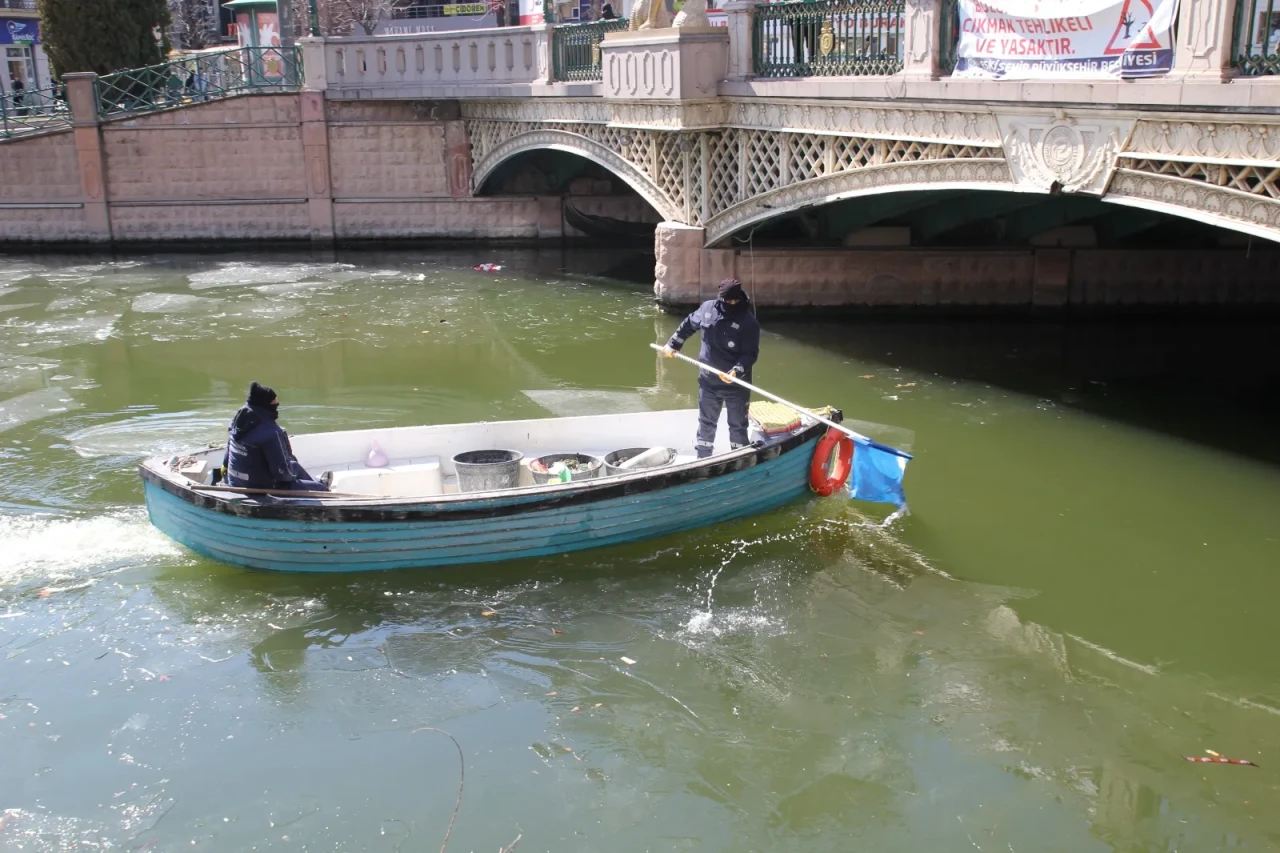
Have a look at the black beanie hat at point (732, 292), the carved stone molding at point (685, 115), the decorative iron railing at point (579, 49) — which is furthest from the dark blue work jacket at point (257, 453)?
the decorative iron railing at point (579, 49)

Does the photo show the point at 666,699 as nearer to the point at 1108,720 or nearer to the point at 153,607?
the point at 1108,720

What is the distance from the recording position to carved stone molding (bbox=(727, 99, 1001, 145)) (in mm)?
12320

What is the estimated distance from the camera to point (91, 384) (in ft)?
49.6

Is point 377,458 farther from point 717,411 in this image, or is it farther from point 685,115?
point 685,115

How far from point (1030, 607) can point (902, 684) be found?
Result: 5.32 feet

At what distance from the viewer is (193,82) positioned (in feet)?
85.0

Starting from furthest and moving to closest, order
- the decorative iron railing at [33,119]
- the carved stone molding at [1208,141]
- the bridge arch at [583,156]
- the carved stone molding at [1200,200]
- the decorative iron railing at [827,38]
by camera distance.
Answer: the decorative iron railing at [33,119] → the bridge arch at [583,156] → the decorative iron railing at [827,38] → the carved stone molding at [1200,200] → the carved stone molding at [1208,141]

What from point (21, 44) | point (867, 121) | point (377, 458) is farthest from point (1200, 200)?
point (21, 44)

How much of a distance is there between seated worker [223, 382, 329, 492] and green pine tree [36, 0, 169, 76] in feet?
72.6

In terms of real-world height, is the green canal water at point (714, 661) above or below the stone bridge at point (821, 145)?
below

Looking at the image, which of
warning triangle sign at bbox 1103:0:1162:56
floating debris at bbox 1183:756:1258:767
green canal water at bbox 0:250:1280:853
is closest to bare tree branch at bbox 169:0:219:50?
green canal water at bbox 0:250:1280:853

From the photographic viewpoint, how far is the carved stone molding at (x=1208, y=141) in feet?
31.0

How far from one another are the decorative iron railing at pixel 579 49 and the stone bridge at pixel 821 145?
0.15ft

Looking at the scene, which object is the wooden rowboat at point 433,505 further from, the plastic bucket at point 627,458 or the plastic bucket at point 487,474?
the plastic bucket at point 627,458
